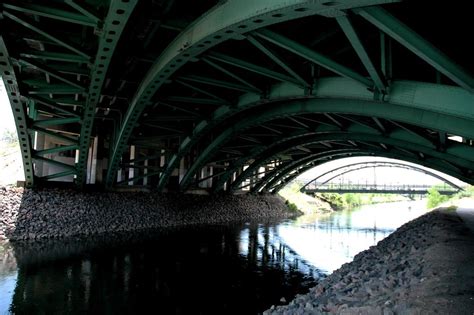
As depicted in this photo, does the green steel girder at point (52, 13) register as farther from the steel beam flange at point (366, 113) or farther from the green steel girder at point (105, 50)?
the steel beam flange at point (366, 113)

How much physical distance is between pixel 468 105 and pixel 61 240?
18666mm

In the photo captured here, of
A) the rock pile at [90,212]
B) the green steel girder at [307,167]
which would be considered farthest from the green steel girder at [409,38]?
the green steel girder at [307,167]

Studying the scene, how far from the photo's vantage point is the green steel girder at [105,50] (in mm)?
8611

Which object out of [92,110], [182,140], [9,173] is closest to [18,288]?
[92,110]

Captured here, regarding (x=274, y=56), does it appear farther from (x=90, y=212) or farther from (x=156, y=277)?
(x=90, y=212)

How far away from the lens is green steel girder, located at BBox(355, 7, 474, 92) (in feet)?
22.7

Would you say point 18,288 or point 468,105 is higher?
point 468,105

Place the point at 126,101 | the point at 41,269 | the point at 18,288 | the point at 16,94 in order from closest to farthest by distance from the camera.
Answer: the point at 18,288, the point at 41,269, the point at 16,94, the point at 126,101

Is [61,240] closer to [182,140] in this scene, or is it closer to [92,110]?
[92,110]

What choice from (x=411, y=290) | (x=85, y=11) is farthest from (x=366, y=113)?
(x=85, y=11)

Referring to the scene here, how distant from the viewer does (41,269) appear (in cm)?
1308

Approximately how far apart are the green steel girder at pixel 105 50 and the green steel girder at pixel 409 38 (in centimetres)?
502

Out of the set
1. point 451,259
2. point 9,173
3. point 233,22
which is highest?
point 233,22

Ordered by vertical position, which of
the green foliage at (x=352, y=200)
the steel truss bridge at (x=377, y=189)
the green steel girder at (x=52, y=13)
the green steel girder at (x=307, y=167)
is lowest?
the green foliage at (x=352, y=200)
